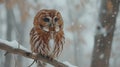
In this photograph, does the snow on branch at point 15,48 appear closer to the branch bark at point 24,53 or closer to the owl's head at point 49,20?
the branch bark at point 24,53

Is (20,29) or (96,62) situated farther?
(20,29)

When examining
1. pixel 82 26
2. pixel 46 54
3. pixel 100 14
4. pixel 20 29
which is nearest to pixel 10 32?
pixel 20 29

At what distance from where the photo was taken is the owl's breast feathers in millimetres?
2887

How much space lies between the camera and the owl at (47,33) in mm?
2748

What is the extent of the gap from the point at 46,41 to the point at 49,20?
24 cm

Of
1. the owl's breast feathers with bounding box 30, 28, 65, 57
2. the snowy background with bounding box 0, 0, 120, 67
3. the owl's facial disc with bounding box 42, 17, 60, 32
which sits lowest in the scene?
the snowy background with bounding box 0, 0, 120, 67

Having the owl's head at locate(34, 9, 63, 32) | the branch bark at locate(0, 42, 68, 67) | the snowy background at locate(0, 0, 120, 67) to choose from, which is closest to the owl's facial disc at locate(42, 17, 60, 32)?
the owl's head at locate(34, 9, 63, 32)

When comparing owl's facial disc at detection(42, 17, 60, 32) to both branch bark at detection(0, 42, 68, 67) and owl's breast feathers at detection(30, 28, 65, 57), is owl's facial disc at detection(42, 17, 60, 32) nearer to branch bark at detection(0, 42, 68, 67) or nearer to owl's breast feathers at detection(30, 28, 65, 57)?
owl's breast feathers at detection(30, 28, 65, 57)

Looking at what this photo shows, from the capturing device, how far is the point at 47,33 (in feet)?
9.39

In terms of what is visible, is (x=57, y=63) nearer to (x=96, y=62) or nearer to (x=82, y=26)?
(x=96, y=62)

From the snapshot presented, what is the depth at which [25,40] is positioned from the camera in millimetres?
9828

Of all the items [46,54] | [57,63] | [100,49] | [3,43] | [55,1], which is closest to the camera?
[3,43]

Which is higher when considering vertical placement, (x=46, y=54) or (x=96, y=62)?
(x=46, y=54)

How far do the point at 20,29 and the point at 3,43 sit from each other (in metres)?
7.54
